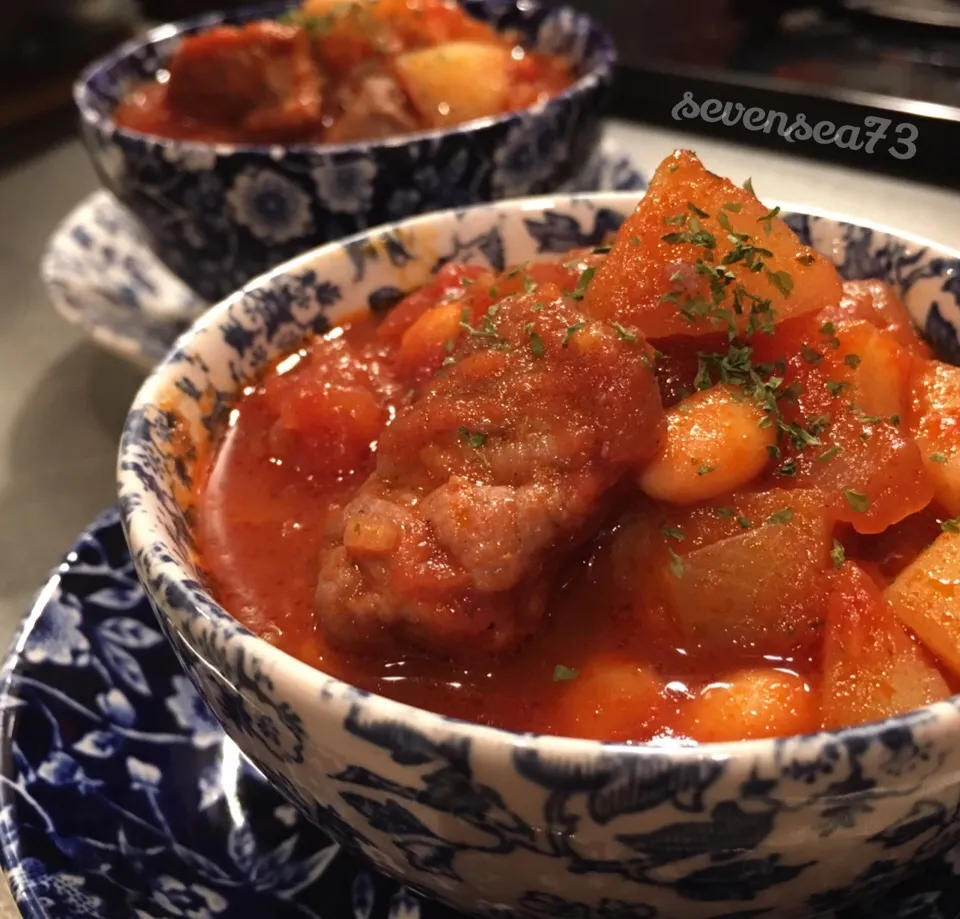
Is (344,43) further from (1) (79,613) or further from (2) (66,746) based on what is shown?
(2) (66,746)

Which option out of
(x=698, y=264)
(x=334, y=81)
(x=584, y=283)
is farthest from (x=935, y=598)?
(x=334, y=81)

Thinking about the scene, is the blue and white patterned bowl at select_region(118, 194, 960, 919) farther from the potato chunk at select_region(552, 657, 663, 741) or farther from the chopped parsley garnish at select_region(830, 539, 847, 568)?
the chopped parsley garnish at select_region(830, 539, 847, 568)

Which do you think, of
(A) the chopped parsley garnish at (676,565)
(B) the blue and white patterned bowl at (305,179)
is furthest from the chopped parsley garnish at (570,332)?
(B) the blue and white patterned bowl at (305,179)

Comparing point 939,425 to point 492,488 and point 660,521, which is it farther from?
point 492,488

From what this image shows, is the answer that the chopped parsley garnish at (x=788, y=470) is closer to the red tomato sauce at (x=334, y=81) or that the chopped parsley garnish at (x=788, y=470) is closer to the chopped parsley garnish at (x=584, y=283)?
the chopped parsley garnish at (x=584, y=283)

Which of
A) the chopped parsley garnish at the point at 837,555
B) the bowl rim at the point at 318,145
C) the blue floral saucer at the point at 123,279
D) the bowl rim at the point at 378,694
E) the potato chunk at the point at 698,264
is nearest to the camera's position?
the bowl rim at the point at 378,694

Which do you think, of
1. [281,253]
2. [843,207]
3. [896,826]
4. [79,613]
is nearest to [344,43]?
[281,253]
